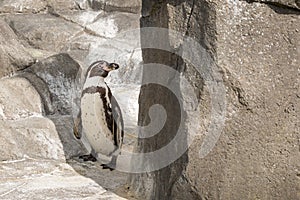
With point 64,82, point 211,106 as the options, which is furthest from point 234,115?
point 64,82

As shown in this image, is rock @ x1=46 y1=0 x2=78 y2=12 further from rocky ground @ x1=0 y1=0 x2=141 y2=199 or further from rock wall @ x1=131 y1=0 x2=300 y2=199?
rock wall @ x1=131 y1=0 x2=300 y2=199

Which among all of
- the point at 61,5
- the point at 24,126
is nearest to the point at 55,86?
the point at 24,126

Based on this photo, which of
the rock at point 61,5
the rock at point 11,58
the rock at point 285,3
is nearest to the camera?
the rock at point 285,3

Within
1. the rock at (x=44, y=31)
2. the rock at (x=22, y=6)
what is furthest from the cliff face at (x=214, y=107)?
the rock at (x=22, y=6)

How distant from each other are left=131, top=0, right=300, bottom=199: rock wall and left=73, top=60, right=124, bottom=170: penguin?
1.69m

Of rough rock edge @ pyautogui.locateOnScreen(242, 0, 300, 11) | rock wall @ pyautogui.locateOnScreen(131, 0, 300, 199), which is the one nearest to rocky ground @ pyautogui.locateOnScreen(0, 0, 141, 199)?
rock wall @ pyautogui.locateOnScreen(131, 0, 300, 199)

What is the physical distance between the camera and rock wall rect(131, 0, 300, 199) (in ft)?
10.1

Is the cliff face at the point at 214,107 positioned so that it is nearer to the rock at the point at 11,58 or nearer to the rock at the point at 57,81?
the rock at the point at 57,81

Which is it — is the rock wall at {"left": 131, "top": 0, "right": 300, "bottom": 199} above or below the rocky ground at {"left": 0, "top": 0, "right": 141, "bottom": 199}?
above

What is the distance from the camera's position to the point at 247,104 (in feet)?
10.1

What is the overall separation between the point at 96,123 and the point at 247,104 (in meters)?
1.99

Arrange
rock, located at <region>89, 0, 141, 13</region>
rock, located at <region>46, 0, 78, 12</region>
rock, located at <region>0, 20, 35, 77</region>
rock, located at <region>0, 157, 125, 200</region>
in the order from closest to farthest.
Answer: rock, located at <region>0, 157, 125, 200</region>, rock, located at <region>0, 20, 35, 77</region>, rock, located at <region>89, 0, 141, 13</region>, rock, located at <region>46, 0, 78, 12</region>

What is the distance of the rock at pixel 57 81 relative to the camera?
6043 mm

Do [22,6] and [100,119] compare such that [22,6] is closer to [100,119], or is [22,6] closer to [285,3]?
[100,119]
